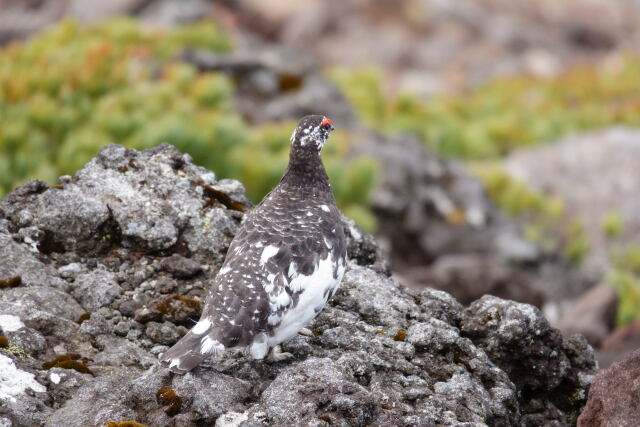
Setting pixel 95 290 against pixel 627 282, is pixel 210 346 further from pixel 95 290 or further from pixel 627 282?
pixel 627 282

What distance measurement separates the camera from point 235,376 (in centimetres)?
662

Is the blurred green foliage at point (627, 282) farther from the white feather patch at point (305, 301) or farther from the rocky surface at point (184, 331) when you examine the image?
the white feather patch at point (305, 301)

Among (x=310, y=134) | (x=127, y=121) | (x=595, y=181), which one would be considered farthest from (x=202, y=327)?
(x=595, y=181)

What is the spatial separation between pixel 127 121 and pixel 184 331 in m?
10.8

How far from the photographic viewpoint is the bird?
6.55 metres

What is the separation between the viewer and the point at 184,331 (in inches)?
286

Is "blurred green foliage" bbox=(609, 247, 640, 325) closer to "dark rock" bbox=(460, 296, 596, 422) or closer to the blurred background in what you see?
the blurred background

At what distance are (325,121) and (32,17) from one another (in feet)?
106

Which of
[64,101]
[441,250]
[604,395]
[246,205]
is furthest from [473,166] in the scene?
[604,395]

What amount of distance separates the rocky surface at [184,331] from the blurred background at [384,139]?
5.15 metres

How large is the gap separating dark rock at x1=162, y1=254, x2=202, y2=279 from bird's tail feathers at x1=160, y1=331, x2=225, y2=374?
128cm

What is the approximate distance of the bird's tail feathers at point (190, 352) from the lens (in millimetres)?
6250

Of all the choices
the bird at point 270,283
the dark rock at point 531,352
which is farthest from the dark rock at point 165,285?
the dark rock at point 531,352

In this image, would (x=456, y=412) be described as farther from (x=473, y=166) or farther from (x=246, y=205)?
(x=473, y=166)
